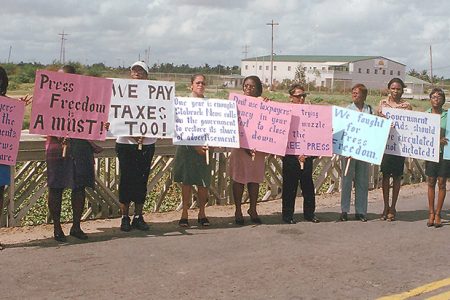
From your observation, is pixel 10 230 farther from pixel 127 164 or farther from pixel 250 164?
pixel 250 164

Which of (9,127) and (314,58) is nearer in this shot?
(9,127)

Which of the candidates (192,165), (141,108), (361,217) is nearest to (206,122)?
(192,165)

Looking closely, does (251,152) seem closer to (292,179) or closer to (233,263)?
(292,179)

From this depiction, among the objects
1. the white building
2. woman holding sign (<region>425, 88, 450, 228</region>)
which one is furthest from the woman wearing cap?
the white building

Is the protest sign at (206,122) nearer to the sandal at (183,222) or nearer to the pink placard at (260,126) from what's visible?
the pink placard at (260,126)

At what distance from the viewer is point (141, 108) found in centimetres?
809

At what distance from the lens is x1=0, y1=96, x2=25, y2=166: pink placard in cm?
706

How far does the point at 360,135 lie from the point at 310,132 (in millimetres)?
763

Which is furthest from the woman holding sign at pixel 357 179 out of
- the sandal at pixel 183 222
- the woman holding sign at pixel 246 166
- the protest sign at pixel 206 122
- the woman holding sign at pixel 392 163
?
the sandal at pixel 183 222

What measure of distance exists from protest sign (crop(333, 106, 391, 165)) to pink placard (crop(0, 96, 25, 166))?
14.8ft

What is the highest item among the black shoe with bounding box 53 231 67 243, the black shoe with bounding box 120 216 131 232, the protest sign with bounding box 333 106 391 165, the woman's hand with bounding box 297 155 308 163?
the protest sign with bounding box 333 106 391 165

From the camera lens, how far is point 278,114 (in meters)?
8.87

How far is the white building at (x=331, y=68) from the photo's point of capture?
346 ft

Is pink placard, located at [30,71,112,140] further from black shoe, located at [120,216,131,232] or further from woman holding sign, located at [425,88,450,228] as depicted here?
woman holding sign, located at [425,88,450,228]
